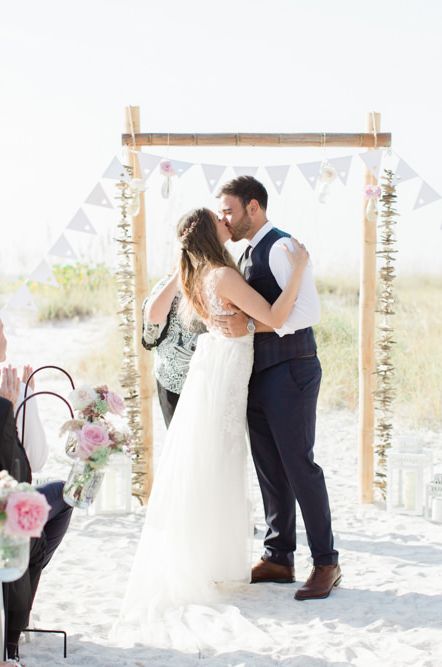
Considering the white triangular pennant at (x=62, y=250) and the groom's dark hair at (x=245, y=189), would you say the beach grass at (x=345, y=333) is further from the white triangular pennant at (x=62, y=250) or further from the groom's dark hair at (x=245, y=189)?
the groom's dark hair at (x=245, y=189)

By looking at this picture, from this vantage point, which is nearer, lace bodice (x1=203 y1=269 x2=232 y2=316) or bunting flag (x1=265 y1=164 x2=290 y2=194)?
lace bodice (x1=203 y1=269 x2=232 y2=316)

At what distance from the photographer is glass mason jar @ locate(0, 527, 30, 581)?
2377 millimetres

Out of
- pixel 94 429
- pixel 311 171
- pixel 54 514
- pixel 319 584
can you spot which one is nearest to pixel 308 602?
pixel 319 584

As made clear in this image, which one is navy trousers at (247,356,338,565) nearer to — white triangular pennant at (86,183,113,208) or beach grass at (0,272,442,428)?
white triangular pennant at (86,183,113,208)

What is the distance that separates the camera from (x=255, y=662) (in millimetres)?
3213

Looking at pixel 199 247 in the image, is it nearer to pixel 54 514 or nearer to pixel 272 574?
pixel 54 514

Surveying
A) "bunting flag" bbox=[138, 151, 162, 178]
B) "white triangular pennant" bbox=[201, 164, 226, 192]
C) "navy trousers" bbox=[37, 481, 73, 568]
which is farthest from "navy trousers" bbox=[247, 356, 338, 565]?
"bunting flag" bbox=[138, 151, 162, 178]

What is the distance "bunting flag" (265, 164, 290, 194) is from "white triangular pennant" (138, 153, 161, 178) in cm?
62

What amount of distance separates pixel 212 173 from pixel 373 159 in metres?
0.92

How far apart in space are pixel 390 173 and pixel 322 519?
89.2 inches

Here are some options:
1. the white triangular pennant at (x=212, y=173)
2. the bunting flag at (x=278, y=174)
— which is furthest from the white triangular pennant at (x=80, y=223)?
the bunting flag at (x=278, y=174)

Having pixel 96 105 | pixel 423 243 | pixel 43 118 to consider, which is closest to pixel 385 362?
pixel 423 243

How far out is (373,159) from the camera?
17.0 feet

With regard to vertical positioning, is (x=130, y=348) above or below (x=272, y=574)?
above
